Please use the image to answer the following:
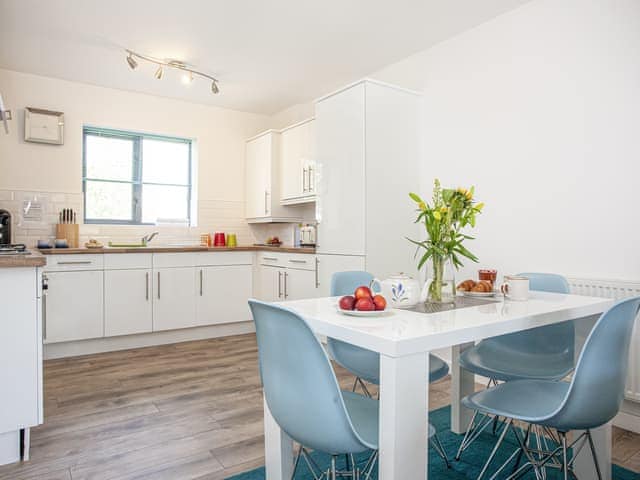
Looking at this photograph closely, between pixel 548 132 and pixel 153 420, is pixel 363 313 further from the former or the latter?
pixel 548 132

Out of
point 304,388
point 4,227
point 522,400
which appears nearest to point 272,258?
point 4,227

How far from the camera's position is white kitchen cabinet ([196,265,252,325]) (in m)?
4.59

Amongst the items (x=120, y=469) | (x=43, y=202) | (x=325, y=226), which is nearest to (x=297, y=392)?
(x=120, y=469)

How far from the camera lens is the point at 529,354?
7.22 feet

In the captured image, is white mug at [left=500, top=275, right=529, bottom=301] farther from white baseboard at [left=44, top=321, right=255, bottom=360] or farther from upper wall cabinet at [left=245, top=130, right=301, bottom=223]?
white baseboard at [left=44, top=321, right=255, bottom=360]

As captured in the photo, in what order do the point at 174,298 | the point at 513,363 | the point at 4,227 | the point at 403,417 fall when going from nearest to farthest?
the point at 403,417
the point at 513,363
the point at 4,227
the point at 174,298

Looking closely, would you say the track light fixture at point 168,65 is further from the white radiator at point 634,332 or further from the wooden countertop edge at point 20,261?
the white radiator at point 634,332

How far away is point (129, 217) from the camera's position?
4.88 metres

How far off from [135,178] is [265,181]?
1.44m

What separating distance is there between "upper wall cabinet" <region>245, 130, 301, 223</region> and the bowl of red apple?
3.51m

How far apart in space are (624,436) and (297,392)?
7.01 feet

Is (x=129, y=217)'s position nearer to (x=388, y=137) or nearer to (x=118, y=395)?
(x=118, y=395)

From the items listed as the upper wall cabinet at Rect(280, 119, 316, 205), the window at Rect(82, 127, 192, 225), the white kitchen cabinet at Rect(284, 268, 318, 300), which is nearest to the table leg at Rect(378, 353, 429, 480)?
the white kitchen cabinet at Rect(284, 268, 318, 300)

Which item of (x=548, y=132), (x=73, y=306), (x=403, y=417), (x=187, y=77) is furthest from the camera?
(x=187, y=77)
